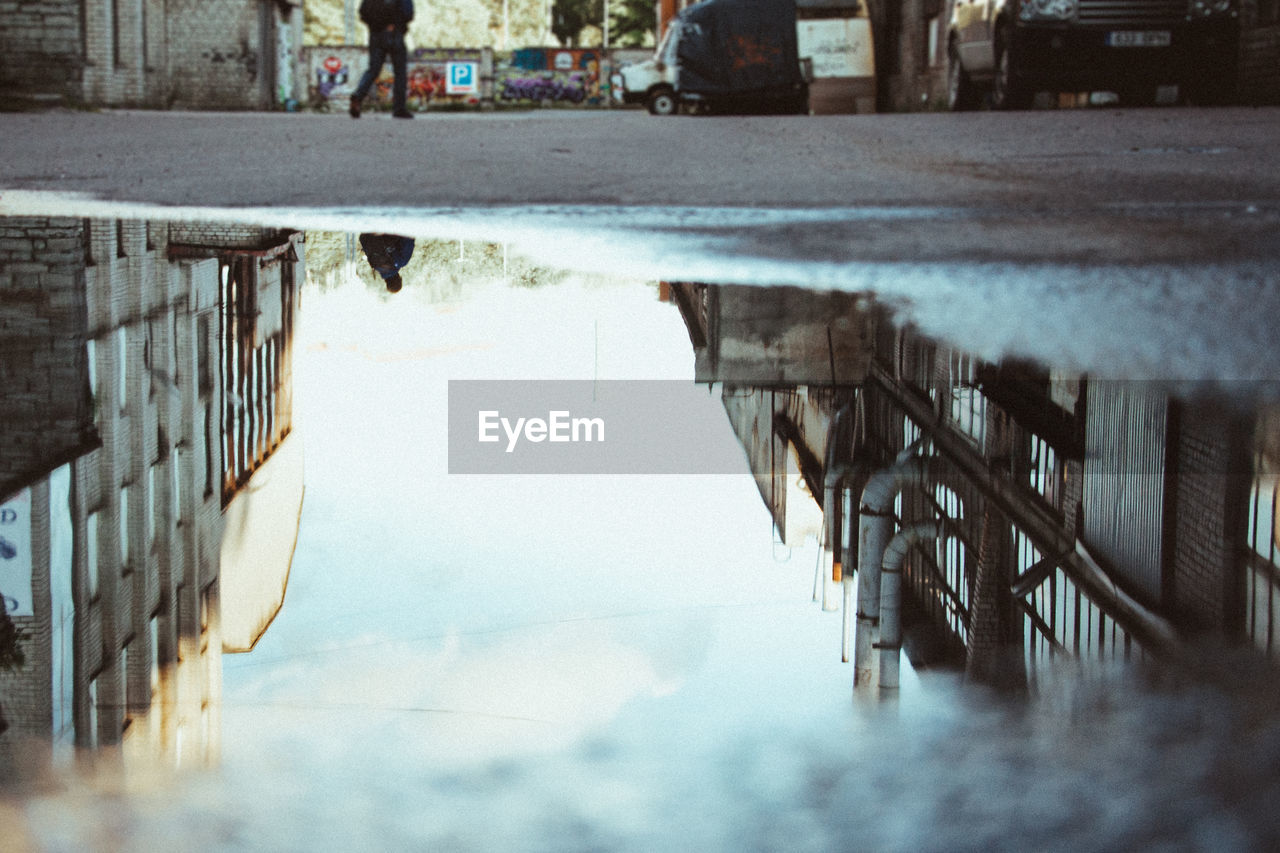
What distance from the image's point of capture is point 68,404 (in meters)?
2.11

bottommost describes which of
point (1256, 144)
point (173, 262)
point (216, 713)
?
point (216, 713)

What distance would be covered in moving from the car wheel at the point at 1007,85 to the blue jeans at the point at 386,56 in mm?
5981

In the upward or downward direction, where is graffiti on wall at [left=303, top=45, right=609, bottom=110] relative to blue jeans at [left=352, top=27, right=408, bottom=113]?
upward

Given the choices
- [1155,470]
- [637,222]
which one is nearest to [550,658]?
[1155,470]

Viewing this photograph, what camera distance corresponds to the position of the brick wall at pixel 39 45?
18000 millimetres

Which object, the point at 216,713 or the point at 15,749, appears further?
the point at 216,713

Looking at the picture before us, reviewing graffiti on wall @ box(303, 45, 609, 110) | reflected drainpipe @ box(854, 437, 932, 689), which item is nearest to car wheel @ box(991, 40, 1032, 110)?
reflected drainpipe @ box(854, 437, 932, 689)

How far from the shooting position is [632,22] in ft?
206

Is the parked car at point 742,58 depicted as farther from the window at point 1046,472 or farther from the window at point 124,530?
the window at point 124,530

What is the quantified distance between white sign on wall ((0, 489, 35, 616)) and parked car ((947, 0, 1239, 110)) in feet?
43.2

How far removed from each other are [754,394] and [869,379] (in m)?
0.20

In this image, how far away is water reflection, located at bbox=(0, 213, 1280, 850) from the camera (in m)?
0.93

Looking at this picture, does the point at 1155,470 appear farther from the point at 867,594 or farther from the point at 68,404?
the point at 68,404

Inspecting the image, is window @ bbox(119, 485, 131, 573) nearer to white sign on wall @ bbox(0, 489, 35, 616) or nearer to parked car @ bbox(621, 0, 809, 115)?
white sign on wall @ bbox(0, 489, 35, 616)
